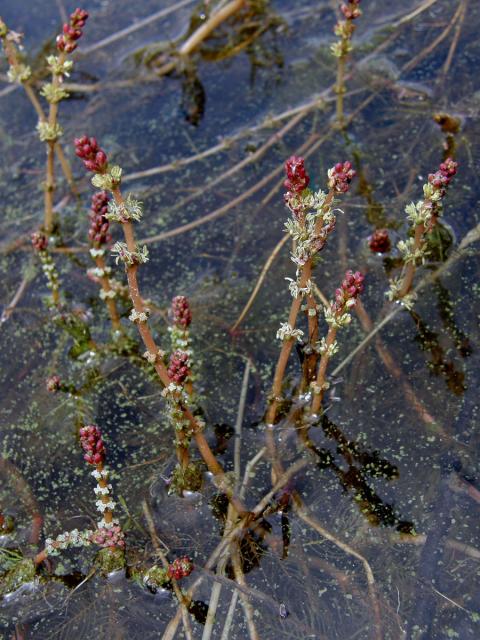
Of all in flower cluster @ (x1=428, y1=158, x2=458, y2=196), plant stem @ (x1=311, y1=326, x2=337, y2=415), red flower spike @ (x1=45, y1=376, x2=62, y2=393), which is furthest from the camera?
red flower spike @ (x1=45, y1=376, x2=62, y2=393)

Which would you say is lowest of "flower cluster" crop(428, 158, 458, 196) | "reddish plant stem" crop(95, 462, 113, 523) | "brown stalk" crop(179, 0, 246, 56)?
"reddish plant stem" crop(95, 462, 113, 523)

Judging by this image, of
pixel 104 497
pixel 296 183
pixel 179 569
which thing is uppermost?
pixel 296 183

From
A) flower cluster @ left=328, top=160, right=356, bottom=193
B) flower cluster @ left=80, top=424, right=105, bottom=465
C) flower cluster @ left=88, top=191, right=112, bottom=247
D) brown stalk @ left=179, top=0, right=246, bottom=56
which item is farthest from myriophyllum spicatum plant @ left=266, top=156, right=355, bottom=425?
brown stalk @ left=179, top=0, right=246, bottom=56

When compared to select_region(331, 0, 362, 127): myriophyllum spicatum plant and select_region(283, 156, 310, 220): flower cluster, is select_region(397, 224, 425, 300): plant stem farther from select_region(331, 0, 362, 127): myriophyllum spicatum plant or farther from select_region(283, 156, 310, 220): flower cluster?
select_region(331, 0, 362, 127): myriophyllum spicatum plant

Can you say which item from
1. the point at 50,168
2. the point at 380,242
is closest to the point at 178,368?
the point at 380,242

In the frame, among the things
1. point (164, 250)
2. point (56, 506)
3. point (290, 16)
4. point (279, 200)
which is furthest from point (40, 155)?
point (56, 506)

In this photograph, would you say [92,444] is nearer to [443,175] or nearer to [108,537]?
[108,537]

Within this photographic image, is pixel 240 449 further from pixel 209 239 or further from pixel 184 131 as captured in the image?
pixel 184 131
